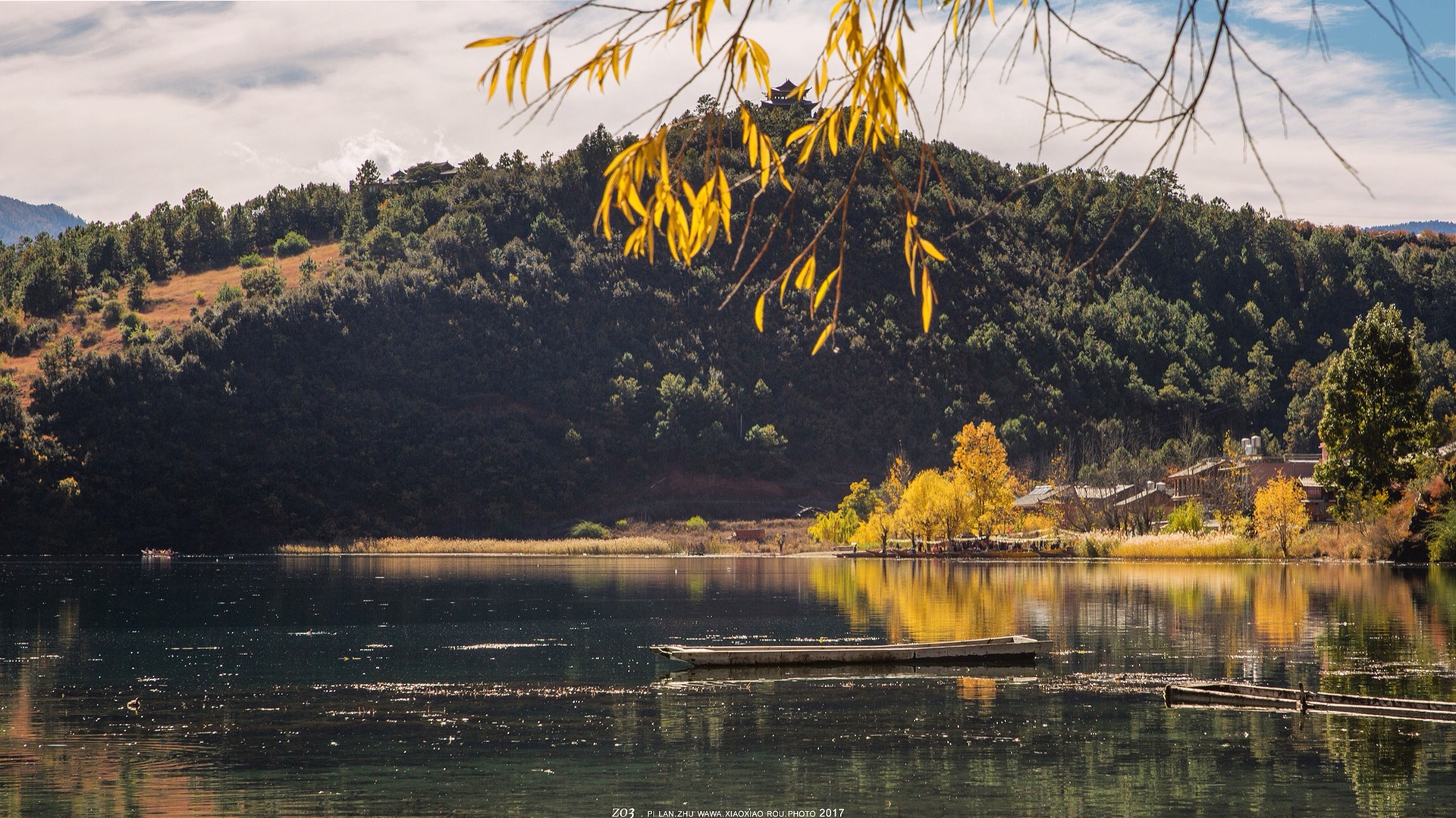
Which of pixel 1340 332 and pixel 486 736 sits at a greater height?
pixel 1340 332

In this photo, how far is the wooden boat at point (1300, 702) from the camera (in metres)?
22.8

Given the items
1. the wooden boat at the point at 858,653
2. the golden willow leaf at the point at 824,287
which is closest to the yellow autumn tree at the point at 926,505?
the wooden boat at the point at 858,653

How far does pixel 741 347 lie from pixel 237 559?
70914 mm

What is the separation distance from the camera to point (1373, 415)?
68125mm

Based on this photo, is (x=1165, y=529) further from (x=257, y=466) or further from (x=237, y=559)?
(x=257, y=466)

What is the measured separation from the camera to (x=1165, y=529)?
3484 inches

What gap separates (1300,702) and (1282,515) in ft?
175

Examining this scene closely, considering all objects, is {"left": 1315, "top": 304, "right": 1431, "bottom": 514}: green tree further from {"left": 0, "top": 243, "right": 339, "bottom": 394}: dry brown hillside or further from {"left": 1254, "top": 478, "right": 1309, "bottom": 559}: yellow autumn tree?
{"left": 0, "top": 243, "right": 339, "bottom": 394}: dry brown hillside

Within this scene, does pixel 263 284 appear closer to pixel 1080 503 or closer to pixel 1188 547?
pixel 1080 503

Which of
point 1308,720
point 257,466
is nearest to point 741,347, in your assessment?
point 257,466

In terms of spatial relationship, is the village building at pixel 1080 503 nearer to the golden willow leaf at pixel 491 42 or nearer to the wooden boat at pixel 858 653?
the wooden boat at pixel 858 653

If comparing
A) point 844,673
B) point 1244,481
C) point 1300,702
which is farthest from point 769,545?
point 1300,702

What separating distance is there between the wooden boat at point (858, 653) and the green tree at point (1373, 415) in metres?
43.3

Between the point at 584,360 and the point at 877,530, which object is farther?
the point at 584,360
